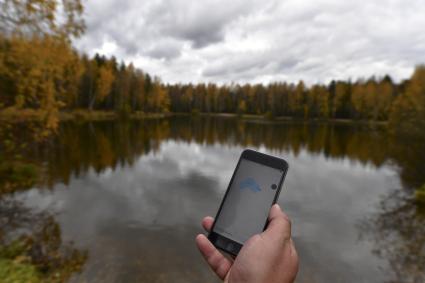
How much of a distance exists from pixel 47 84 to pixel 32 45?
1051 mm

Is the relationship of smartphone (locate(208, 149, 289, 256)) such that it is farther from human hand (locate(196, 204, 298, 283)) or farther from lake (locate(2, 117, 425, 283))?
lake (locate(2, 117, 425, 283))

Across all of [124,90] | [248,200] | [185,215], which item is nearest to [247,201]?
[248,200]

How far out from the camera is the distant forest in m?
5.73

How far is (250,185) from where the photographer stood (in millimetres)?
2807

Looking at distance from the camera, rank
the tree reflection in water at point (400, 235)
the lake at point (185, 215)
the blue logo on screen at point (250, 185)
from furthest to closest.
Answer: the tree reflection in water at point (400, 235)
the lake at point (185, 215)
the blue logo on screen at point (250, 185)

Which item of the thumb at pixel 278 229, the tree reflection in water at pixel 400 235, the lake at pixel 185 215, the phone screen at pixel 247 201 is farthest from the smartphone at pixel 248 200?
the tree reflection in water at pixel 400 235

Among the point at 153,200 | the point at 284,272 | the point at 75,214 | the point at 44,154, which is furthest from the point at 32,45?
the point at 44,154

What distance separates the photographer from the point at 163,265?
7691 millimetres

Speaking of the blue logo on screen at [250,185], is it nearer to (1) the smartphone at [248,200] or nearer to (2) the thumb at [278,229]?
(1) the smartphone at [248,200]

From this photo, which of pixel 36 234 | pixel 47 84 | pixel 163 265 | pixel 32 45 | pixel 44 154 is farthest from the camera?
pixel 44 154

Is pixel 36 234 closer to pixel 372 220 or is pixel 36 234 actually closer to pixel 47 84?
pixel 47 84

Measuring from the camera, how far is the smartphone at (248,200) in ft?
8.46

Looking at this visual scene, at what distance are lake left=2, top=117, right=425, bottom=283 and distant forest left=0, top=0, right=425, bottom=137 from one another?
503 centimetres

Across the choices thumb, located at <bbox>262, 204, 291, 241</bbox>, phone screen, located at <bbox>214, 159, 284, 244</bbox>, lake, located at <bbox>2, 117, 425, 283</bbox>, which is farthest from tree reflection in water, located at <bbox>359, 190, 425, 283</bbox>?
thumb, located at <bbox>262, 204, 291, 241</bbox>
